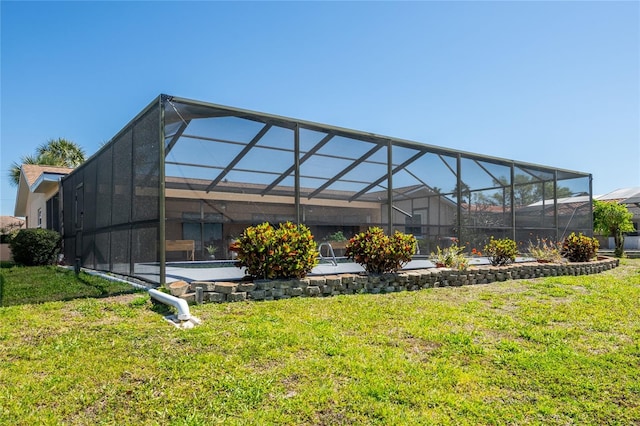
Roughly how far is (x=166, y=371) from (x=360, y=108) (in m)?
9.44

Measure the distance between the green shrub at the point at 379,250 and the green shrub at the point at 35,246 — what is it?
30.3 feet

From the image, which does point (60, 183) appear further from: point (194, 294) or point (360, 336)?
point (360, 336)

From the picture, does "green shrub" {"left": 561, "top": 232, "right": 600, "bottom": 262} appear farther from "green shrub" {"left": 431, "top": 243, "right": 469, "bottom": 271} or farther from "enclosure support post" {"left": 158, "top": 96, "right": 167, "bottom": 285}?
"enclosure support post" {"left": 158, "top": 96, "right": 167, "bottom": 285}

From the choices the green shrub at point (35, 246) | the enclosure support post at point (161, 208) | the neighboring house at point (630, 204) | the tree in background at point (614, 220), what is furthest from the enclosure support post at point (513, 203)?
the neighboring house at point (630, 204)

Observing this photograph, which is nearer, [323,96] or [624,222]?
[323,96]

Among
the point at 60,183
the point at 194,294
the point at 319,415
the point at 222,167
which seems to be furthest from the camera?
the point at 60,183

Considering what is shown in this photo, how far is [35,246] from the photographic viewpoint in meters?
11.0

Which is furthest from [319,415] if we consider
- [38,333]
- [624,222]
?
[624,222]

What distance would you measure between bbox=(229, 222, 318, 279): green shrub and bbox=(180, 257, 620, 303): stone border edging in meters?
0.17

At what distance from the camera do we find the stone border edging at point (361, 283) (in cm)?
495

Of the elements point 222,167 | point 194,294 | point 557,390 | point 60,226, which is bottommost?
point 557,390

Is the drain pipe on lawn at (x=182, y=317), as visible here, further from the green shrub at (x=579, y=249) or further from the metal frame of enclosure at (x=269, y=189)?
the green shrub at (x=579, y=249)

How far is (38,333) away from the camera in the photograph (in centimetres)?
365

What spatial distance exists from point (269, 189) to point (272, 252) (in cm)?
429
